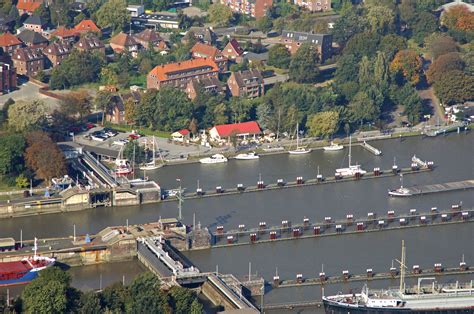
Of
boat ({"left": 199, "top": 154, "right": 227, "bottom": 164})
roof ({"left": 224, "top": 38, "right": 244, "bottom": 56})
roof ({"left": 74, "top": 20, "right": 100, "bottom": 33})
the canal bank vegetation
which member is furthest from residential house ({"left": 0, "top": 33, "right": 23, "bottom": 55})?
the canal bank vegetation

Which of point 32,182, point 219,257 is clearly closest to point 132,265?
point 219,257

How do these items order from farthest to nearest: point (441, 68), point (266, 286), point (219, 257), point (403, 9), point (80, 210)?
point (403, 9)
point (441, 68)
point (80, 210)
point (219, 257)
point (266, 286)

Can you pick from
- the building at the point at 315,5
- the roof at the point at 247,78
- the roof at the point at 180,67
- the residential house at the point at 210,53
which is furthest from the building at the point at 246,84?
the building at the point at 315,5

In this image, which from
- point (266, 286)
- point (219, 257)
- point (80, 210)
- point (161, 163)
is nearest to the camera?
point (266, 286)

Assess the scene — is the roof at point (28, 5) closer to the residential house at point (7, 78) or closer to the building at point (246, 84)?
the residential house at point (7, 78)

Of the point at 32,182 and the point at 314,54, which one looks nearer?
the point at 32,182

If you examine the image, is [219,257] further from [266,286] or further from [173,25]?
[173,25]
